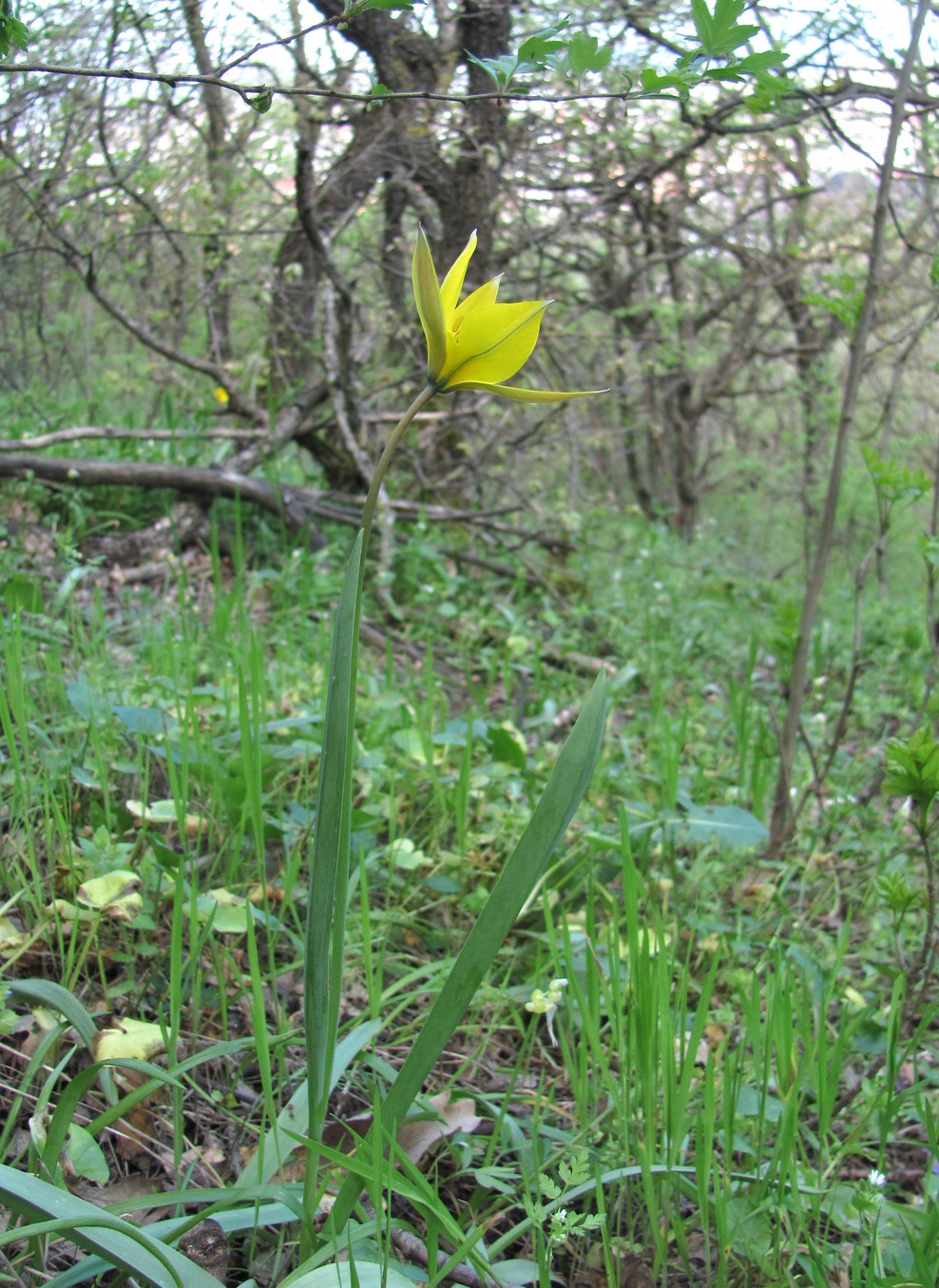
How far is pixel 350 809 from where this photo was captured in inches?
34.3

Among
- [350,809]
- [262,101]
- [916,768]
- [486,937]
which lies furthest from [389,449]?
[916,768]

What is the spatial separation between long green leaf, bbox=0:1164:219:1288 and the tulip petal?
701 mm

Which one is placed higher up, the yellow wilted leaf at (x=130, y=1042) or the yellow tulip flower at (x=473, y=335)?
the yellow tulip flower at (x=473, y=335)

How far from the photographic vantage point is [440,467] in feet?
14.2

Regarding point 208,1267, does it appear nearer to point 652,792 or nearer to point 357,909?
point 357,909

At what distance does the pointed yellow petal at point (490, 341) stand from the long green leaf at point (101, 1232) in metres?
0.71

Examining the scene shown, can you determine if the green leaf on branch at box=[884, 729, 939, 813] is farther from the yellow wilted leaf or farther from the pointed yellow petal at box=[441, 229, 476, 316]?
the yellow wilted leaf

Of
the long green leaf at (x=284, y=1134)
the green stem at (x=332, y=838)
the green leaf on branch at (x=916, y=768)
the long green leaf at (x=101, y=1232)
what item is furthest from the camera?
the green leaf on branch at (x=916, y=768)

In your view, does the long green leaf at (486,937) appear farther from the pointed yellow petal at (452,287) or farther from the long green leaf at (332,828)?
the pointed yellow petal at (452,287)

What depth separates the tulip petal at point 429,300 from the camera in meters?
0.73

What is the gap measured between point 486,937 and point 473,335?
20.9 inches

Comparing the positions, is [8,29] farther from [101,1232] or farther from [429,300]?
[101,1232]

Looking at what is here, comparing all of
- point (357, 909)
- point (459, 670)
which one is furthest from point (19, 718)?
point (459, 670)

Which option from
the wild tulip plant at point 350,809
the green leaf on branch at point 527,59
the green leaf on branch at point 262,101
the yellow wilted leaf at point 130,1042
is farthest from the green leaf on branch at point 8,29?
the yellow wilted leaf at point 130,1042
